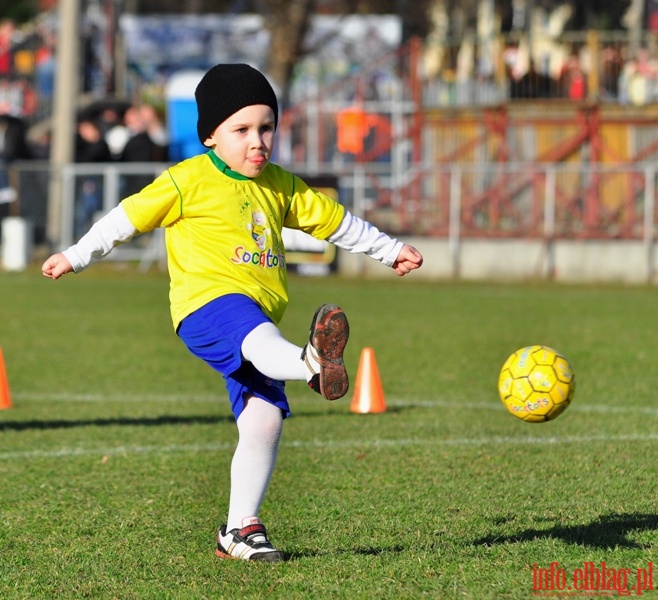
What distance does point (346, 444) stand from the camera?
8.34 meters

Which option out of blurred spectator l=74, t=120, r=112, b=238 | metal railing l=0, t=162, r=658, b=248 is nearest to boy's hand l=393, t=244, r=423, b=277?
metal railing l=0, t=162, r=658, b=248

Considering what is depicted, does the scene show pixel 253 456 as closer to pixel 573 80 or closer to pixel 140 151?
pixel 140 151

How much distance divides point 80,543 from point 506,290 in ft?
53.1

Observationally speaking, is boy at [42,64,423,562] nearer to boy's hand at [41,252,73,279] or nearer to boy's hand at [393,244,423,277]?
boy's hand at [41,252,73,279]

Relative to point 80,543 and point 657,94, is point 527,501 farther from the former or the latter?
point 657,94

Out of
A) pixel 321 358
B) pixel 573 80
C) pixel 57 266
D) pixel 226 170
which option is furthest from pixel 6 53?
pixel 321 358

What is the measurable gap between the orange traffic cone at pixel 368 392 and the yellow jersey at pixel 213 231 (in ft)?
13.1

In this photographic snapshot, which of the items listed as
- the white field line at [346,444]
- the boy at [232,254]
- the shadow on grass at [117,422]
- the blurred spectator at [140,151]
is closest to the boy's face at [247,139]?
the boy at [232,254]

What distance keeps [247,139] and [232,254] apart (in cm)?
44

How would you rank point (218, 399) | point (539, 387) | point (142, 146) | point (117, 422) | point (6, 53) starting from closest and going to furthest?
point (539, 387) → point (117, 422) → point (218, 399) → point (142, 146) → point (6, 53)

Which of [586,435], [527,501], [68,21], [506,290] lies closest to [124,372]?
[586,435]

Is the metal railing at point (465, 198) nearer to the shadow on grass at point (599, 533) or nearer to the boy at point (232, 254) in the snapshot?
the shadow on grass at point (599, 533)

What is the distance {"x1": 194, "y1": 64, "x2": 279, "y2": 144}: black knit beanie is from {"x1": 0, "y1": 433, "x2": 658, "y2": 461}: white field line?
295cm

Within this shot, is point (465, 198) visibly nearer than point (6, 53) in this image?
Yes
